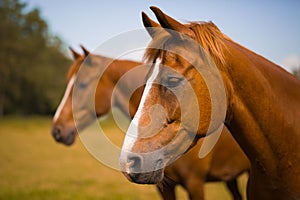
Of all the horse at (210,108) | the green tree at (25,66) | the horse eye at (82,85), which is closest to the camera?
the horse at (210,108)

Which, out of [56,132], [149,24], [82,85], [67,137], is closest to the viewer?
[149,24]

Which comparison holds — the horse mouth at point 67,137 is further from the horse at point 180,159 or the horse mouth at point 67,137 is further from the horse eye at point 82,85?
the horse eye at point 82,85

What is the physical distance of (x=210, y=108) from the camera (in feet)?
6.59

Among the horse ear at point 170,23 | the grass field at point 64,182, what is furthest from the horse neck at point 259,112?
the grass field at point 64,182

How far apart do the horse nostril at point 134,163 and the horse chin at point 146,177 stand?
0.08 feet

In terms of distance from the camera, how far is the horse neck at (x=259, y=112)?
6.95 feet

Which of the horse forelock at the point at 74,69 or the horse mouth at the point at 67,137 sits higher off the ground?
the horse forelock at the point at 74,69

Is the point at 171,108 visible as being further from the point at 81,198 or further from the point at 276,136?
the point at 81,198

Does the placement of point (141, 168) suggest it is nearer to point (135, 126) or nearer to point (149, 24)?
point (135, 126)

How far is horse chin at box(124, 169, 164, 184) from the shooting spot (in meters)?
1.82

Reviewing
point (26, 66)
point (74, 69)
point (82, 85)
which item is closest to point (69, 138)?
point (82, 85)

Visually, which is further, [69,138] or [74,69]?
[69,138]

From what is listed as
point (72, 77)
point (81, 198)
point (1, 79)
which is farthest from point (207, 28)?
point (1, 79)

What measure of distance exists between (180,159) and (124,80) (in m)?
1.57
